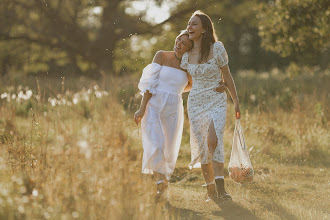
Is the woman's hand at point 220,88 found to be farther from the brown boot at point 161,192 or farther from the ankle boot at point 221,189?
the brown boot at point 161,192

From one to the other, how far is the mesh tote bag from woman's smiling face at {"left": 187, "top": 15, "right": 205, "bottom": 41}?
3.27 feet

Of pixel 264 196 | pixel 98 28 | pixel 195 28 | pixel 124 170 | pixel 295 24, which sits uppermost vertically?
pixel 98 28

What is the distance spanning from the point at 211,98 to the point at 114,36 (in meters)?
13.7

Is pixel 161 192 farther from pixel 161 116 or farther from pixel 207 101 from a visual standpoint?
pixel 207 101

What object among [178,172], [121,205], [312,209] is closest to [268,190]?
[312,209]

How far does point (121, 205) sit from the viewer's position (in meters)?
4.11

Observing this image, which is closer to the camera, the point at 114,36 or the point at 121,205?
the point at 121,205

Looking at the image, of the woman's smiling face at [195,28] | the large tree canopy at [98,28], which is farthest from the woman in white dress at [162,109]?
the large tree canopy at [98,28]

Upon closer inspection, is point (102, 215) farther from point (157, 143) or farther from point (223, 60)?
point (223, 60)

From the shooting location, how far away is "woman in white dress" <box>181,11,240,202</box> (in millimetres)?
5582

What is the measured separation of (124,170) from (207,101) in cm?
145

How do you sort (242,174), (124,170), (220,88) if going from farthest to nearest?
(242,174)
(220,88)
(124,170)

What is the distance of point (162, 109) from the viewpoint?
5691 mm

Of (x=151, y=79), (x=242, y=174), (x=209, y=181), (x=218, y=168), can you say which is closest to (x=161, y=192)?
(x=209, y=181)
